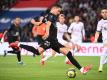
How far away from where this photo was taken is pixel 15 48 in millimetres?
20188

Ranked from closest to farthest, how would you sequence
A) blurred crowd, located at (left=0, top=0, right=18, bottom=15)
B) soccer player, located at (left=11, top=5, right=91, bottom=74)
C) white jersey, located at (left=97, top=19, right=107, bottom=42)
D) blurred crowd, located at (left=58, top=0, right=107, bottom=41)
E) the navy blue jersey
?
A: 1. soccer player, located at (left=11, top=5, right=91, bottom=74)
2. the navy blue jersey
3. white jersey, located at (left=97, top=19, right=107, bottom=42)
4. blurred crowd, located at (left=58, top=0, right=107, bottom=41)
5. blurred crowd, located at (left=0, top=0, right=18, bottom=15)

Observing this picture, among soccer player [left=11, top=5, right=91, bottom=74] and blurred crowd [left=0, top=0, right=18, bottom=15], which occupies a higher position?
blurred crowd [left=0, top=0, right=18, bottom=15]

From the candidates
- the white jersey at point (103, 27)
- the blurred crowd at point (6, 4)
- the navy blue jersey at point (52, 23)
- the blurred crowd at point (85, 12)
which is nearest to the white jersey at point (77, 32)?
the white jersey at point (103, 27)

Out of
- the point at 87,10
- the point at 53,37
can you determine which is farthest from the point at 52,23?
the point at 87,10

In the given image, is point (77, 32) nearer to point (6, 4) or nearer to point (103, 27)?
point (103, 27)

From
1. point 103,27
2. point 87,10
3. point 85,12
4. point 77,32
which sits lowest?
point 103,27

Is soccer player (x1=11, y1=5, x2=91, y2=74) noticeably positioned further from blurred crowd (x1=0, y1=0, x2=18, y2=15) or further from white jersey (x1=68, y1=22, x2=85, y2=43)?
blurred crowd (x1=0, y1=0, x2=18, y2=15)

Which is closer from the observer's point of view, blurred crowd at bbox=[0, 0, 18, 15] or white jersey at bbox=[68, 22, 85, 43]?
white jersey at bbox=[68, 22, 85, 43]

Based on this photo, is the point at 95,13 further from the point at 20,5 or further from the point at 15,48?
the point at 15,48

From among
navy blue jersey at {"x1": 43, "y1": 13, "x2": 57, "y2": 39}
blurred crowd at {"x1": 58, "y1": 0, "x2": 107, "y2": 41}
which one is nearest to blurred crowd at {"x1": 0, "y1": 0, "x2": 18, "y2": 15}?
blurred crowd at {"x1": 58, "y1": 0, "x2": 107, "y2": 41}

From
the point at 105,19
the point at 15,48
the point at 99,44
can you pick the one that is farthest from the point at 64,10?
the point at 105,19

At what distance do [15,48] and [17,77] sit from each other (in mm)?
5167

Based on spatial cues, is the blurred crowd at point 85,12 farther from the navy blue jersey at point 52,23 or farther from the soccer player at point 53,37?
the soccer player at point 53,37

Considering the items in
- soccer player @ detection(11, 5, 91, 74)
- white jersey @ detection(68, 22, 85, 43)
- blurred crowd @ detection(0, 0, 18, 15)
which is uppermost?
blurred crowd @ detection(0, 0, 18, 15)
